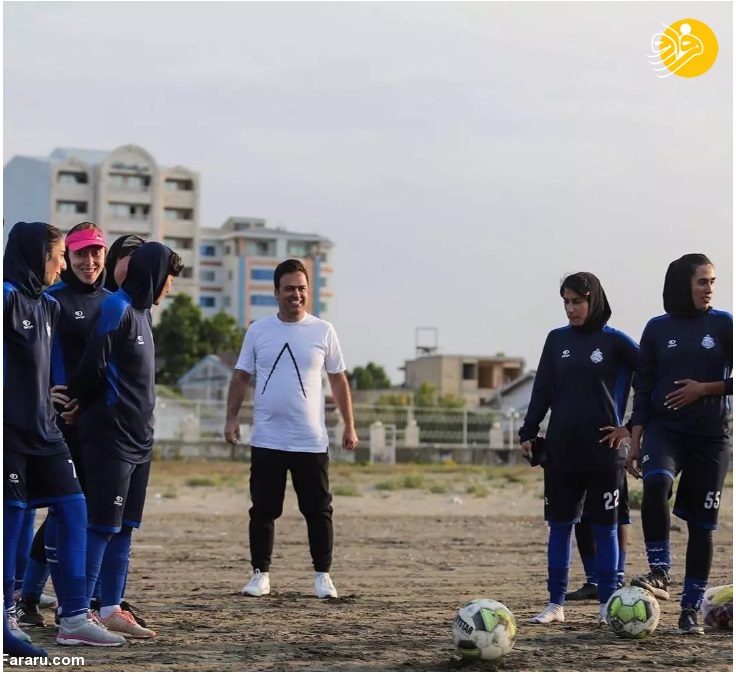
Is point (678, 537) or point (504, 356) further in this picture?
point (504, 356)

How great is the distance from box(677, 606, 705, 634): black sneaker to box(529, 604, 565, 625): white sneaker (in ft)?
2.64

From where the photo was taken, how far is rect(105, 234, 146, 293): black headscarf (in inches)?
333

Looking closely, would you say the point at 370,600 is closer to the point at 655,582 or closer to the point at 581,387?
the point at 655,582

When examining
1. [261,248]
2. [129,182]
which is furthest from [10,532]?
[261,248]

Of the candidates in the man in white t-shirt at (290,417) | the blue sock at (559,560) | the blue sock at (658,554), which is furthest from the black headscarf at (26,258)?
the blue sock at (658,554)

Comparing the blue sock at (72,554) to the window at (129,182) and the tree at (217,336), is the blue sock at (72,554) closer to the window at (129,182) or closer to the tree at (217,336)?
the tree at (217,336)

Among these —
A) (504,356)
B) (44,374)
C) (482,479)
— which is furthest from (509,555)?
(504,356)

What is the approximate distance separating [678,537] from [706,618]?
26.7 ft

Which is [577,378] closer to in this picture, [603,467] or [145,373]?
[603,467]

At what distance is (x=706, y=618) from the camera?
7848mm

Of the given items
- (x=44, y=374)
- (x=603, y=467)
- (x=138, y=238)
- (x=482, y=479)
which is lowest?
(x=482, y=479)

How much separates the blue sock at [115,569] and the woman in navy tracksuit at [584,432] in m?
2.53

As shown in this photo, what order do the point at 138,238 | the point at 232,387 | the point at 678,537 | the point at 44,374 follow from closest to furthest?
the point at 44,374 → the point at 138,238 → the point at 232,387 → the point at 678,537

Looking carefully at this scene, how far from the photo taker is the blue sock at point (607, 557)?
8.26m
